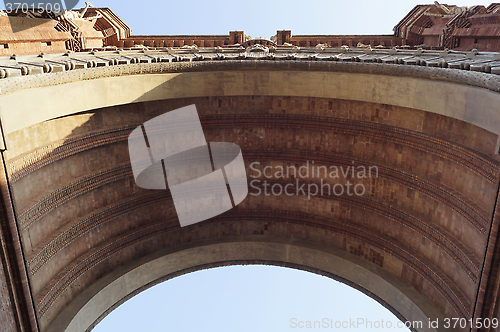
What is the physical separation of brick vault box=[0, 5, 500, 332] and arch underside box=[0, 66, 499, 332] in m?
0.07

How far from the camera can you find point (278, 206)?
2103cm

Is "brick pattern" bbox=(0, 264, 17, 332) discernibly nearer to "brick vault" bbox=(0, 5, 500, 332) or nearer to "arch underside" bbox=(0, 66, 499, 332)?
"brick vault" bbox=(0, 5, 500, 332)

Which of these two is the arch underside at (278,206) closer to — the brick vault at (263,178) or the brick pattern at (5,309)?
the brick vault at (263,178)

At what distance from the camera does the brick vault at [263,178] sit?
1249cm

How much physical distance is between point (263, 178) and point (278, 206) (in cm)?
179

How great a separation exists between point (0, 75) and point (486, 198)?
52.7 feet

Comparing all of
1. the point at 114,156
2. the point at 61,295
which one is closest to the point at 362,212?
the point at 114,156

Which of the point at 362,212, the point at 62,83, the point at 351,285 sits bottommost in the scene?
the point at 351,285

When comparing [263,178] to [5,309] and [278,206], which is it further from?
[5,309]

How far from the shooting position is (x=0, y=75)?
36.6ft

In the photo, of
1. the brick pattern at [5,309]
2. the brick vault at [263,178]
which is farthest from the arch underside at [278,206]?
the brick pattern at [5,309]

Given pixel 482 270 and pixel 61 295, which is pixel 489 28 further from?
pixel 61 295

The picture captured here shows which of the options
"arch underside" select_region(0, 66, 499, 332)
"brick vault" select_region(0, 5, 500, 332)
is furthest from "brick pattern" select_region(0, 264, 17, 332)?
"arch underside" select_region(0, 66, 499, 332)

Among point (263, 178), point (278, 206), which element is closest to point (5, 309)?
point (263, 178)
